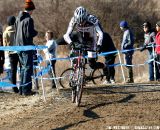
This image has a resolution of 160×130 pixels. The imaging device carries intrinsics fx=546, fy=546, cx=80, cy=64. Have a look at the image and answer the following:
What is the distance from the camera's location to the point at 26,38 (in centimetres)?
1213

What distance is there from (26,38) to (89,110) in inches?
112

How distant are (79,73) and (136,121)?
2.20m

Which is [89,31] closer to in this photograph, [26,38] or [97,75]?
[26,38]

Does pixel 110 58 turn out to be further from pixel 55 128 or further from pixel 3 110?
pixel 55 128

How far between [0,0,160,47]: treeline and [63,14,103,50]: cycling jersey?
25.4 m

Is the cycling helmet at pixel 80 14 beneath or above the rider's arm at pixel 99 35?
above

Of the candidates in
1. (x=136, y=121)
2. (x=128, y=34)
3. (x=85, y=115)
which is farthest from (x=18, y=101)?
(x=128, y=34)

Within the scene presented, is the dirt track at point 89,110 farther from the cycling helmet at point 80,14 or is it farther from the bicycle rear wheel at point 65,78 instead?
the cycling helmet at point 80,14

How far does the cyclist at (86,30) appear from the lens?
10992mm

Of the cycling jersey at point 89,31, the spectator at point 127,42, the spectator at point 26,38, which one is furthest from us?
the spectator at point 127,42

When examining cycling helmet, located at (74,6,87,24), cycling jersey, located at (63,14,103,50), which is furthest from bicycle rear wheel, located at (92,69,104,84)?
cycling helmet, located at (74,6,87,24)

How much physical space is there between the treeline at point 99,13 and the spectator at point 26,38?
2471cm

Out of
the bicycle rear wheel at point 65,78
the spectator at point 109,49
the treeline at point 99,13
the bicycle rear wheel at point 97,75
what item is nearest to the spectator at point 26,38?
Answer: the bicycle rear wheel at point 65,78

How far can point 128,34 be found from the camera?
1583 cm
